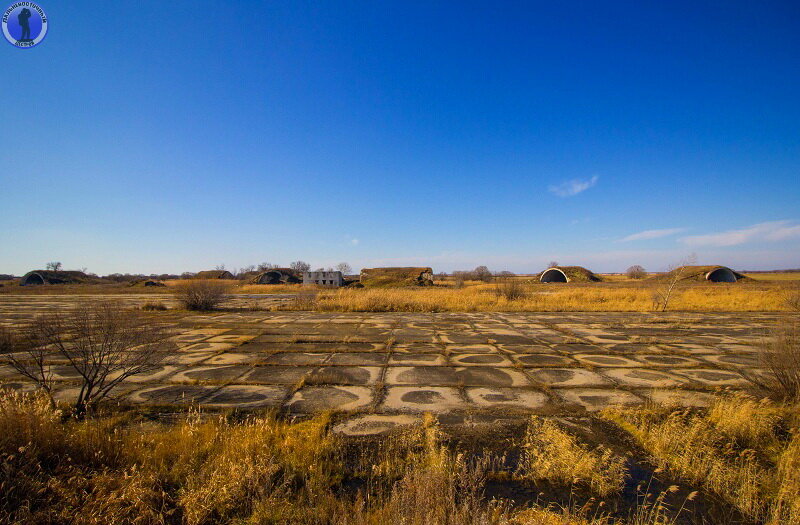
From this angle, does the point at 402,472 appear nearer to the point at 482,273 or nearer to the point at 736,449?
the point at 736,449

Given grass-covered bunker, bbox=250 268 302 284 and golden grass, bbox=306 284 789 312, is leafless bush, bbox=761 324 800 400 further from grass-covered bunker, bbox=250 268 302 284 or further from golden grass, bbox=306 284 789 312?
grass-covered bunker, bbox=250 268 302 284

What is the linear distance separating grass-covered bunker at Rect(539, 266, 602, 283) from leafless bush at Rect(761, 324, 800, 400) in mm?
45329

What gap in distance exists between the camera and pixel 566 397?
5.39 metres

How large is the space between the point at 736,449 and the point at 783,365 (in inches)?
102

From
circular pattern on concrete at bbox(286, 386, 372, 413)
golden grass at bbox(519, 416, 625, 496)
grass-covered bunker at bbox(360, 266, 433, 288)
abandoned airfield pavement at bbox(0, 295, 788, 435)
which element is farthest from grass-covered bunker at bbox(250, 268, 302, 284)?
golden grass at bbox(519, 416, 625, 496)

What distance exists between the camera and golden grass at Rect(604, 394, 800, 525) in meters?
2.84

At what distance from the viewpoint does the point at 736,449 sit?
3.69 metres

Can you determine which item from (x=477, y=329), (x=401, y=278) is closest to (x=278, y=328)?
(x=477, y=329)

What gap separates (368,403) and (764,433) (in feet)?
16.5

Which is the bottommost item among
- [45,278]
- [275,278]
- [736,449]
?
[736,449]

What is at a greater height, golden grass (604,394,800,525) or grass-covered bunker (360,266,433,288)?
grass-covered bunker (360,266,433,288)

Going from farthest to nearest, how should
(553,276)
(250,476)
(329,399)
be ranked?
(553,276)
(329,399)
(250,476)

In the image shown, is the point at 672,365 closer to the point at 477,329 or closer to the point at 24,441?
the point at 477,329

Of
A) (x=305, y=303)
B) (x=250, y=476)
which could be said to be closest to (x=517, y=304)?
(x=305, y=303)
